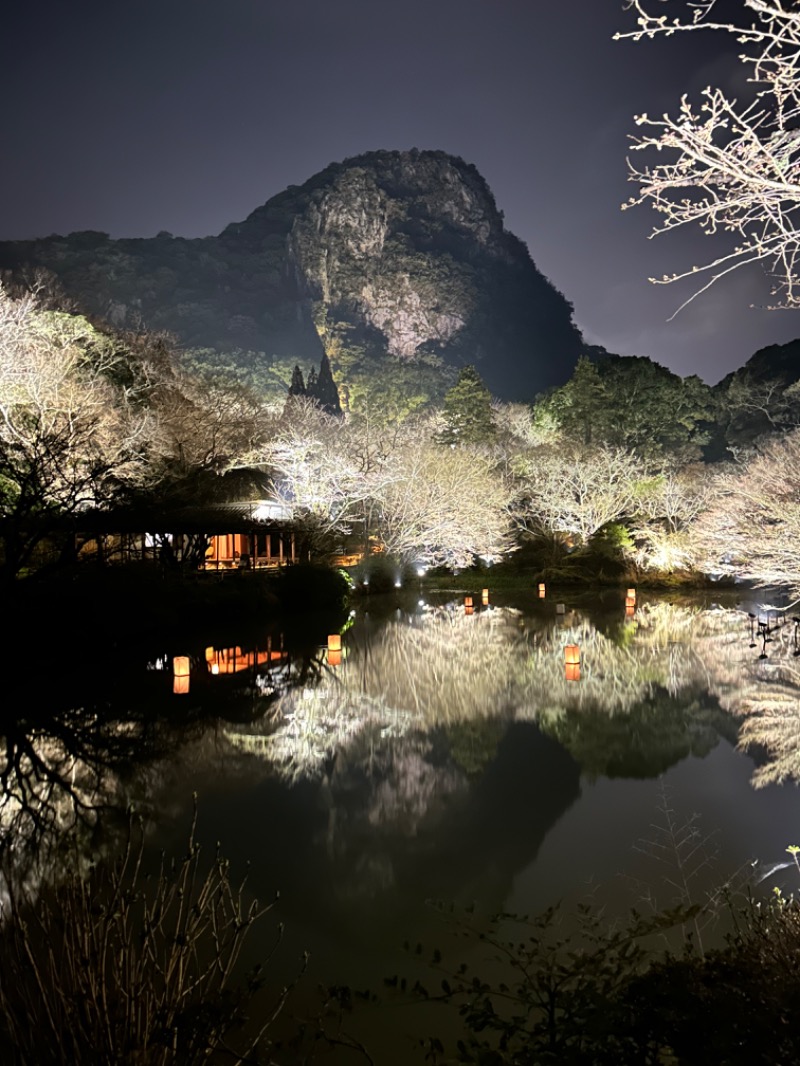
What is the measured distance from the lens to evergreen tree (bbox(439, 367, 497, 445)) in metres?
45.2

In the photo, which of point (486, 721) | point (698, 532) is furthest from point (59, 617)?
point (698, 532)

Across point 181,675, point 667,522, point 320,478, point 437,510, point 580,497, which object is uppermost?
point 320,478

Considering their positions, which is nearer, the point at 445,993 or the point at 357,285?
the point at 445,993

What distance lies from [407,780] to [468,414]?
39.7 metres

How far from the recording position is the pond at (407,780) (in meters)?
5.04

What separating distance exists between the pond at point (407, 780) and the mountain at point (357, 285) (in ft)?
176

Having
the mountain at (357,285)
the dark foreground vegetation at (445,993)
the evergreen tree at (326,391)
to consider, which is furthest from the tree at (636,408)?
the dark foreground vegetation at (445,993)

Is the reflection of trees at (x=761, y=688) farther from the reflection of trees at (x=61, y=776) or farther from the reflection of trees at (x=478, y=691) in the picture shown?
the reflection of trees at (x=61, y=776)

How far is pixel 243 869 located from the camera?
17.9 feet

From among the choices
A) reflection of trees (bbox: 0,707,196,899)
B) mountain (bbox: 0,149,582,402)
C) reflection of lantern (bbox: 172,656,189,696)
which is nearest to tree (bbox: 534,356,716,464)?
mountain (bbox: 0,149,582,402)

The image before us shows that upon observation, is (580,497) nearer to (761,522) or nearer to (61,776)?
(761,522)

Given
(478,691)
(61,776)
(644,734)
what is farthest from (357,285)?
(61,776)

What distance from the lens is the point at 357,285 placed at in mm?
80000

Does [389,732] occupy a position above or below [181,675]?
below
